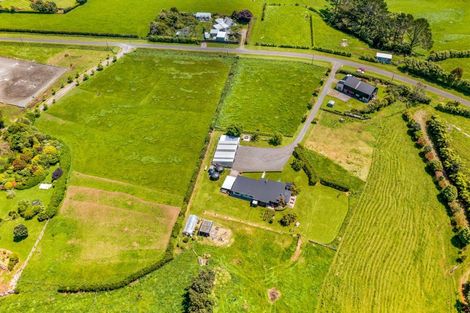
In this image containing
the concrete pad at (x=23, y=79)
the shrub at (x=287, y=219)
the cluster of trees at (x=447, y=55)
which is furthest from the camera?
the cluster of trees at (x=447, y=55)

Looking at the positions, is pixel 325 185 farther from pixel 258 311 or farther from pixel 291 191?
pixel 258 311

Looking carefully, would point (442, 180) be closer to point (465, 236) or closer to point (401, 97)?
point (465, 236)

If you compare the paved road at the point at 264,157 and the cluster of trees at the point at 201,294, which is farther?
the paved road at the point at 264,157

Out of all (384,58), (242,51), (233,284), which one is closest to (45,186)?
(233,284)

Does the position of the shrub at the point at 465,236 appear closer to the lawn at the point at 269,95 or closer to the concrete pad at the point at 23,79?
the lawn at the point at 269,95

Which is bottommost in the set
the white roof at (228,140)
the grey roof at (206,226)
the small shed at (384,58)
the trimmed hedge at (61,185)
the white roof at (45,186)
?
the white roof at (45,186)

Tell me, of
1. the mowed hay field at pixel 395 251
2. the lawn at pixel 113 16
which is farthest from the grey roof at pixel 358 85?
the lawn at pixel 113 16
